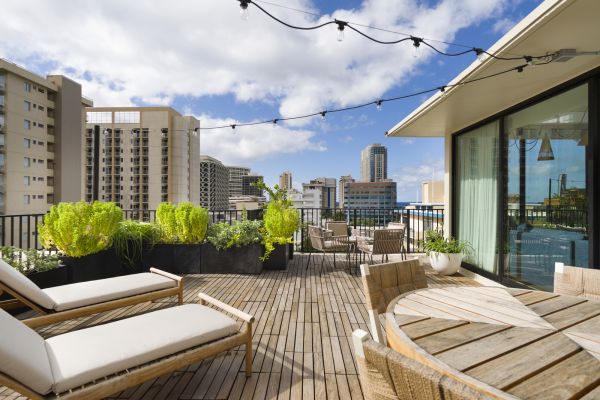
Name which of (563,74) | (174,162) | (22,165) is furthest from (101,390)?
(174,162)

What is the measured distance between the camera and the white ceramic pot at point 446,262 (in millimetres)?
5051

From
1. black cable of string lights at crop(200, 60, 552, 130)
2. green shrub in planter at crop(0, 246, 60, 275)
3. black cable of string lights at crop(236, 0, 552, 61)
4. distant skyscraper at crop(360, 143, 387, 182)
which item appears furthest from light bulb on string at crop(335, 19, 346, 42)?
distant skyscraper at crop(360, 143, 387, 182)

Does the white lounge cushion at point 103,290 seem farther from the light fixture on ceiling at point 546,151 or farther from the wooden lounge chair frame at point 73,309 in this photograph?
the light fixture on ceiling at point 546,151

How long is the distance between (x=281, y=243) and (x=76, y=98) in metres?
51.3

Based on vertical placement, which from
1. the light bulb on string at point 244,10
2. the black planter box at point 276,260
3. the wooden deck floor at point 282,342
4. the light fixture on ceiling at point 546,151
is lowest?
the wooden deck floor at point 282,342

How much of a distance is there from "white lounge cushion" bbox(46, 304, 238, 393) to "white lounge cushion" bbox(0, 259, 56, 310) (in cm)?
80

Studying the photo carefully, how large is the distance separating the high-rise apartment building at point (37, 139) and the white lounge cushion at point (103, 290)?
47257mm

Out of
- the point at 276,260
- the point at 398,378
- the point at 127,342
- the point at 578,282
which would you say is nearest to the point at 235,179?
the point at 276,260

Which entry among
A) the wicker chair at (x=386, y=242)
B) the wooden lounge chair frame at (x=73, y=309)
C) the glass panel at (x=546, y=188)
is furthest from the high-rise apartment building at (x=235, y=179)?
the wooden lounge chair frame at (x=73, y=309)

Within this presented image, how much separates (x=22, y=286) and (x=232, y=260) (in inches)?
117

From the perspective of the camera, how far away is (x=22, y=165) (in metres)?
39.0

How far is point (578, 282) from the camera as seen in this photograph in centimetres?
196

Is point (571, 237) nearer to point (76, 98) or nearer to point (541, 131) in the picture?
point (541, 131)

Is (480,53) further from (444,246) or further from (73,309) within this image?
(73,309)
